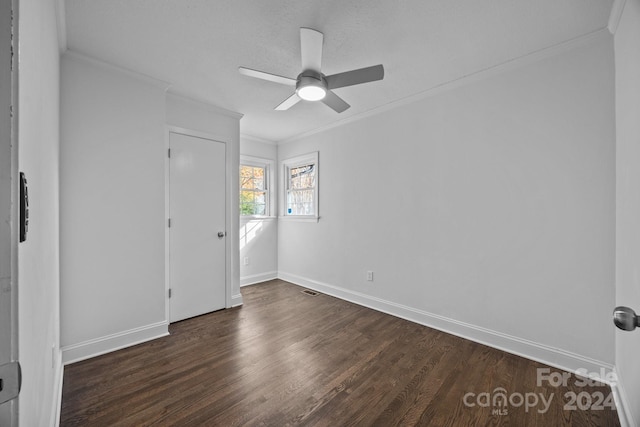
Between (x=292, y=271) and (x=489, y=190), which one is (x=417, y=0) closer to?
(x=489, y=190)

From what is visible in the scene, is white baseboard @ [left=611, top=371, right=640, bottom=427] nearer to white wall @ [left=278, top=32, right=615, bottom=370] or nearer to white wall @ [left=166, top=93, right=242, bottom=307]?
white wall @ [left=278, top=32, right=615, bottom=370]

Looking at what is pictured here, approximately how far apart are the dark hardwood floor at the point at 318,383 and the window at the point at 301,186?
6.96 ft

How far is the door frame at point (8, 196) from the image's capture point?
1.51 feet

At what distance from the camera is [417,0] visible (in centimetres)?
172

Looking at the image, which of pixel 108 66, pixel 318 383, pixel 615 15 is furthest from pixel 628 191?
pixel 108 66

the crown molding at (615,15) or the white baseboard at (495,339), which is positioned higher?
the crown molding at (615,15)

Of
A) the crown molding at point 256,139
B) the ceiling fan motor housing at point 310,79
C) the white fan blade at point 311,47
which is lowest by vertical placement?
the ceiling fan motor housing at point 310,79

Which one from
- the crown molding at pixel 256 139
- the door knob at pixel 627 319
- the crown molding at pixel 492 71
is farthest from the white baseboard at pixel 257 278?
the door knob at pixel 627 319

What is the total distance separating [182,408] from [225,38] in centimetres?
259

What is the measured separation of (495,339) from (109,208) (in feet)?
12.0

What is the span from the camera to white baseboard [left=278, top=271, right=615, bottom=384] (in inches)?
80.8

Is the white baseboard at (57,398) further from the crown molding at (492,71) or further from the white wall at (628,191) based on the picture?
the crown molding at (492,71)

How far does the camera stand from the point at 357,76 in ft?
6.54

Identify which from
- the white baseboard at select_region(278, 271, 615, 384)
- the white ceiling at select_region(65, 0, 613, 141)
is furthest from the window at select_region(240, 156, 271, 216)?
the white baseboard at select_region(278, 271, 615, 384)
